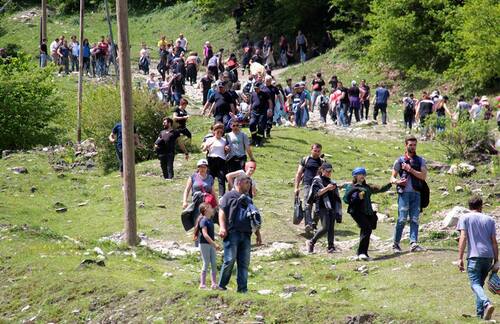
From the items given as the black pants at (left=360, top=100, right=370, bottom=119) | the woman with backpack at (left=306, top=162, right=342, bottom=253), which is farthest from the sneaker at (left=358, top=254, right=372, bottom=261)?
the black pants at (left=360, top=100, right=370, bottom=119)

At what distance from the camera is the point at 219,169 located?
19.7m

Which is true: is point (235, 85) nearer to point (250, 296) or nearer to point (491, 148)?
point (491, 148)

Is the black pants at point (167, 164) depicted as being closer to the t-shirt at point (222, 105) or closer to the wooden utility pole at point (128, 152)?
the t-shirt at point (222, 105)

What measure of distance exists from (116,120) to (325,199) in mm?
12323

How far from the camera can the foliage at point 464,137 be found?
2834cm

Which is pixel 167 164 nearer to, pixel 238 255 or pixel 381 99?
pixel 238 255

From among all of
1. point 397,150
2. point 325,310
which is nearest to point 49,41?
point 397,150

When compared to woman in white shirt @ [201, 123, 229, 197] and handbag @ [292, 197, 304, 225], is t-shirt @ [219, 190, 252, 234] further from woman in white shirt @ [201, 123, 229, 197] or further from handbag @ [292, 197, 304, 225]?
woman in white shirt @ [201, 123, 229, 197]

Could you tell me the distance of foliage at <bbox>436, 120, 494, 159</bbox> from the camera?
1116 inches

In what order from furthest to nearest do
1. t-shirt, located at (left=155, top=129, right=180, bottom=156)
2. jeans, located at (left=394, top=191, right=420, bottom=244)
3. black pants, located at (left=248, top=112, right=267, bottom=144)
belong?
black pants, located at (left=248, top=112, right=267, bottom=144) → t-shirt, located at (left=155, top=129, right=180, bottom=156) → jeans, located at (left=394, top=191, right=420, bottom=244)

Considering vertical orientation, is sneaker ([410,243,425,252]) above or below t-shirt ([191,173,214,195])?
below

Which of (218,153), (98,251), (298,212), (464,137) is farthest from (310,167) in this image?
(464,137)

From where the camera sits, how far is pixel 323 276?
622 inches

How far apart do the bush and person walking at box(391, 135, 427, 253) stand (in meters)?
11.8
